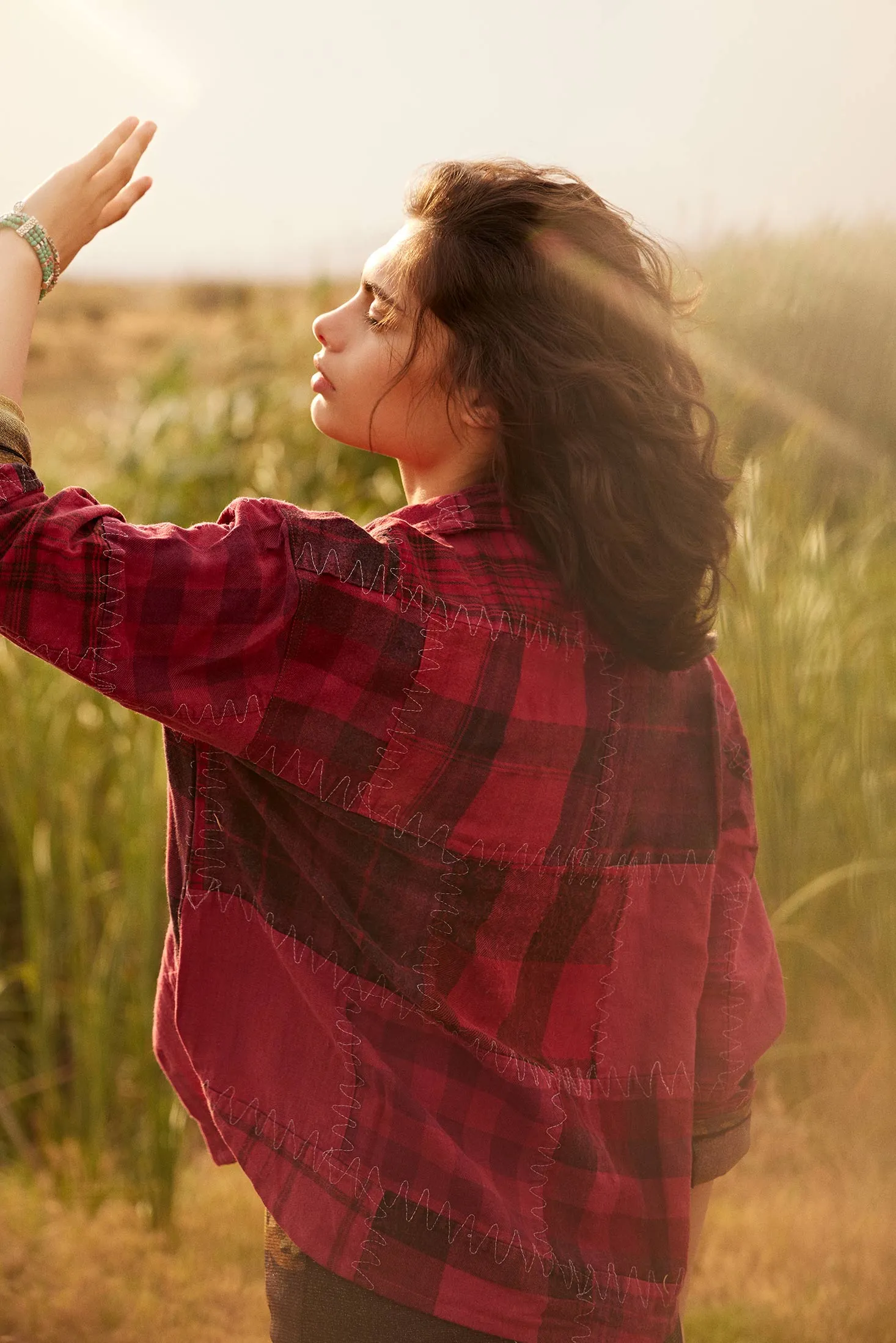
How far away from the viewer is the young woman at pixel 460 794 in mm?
868

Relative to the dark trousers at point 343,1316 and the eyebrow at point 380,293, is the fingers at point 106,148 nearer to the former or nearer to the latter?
the eyebrow at point 380,293

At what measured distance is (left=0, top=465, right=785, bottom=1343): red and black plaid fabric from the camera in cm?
80

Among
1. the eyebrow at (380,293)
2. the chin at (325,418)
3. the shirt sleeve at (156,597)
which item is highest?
the eyebrow at (380,293)

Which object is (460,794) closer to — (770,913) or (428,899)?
(428,899)

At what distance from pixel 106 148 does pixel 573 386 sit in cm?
43

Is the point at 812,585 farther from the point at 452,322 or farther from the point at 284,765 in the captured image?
the point at 284,765

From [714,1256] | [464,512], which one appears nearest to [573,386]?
[464,512]

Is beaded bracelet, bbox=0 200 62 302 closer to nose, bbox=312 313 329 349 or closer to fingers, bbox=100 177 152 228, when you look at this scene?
fingers, bbox=100 177 152 228

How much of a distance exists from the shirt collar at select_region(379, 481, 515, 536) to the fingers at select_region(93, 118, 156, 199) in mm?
361

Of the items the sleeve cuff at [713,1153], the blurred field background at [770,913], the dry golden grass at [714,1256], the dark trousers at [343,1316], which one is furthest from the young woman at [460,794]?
the dry golden grass at [714,1256]

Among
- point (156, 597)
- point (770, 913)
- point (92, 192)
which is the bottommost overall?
point (770, 913)

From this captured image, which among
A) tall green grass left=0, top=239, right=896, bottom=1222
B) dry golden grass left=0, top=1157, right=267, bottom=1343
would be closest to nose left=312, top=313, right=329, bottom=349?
tall green grass left=0, top=239, right=896, bottom=1222

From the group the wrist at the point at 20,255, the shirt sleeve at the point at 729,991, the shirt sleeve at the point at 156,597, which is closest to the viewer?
the shirt sleeve at the point at 156,597

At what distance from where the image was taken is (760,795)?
204 cm
